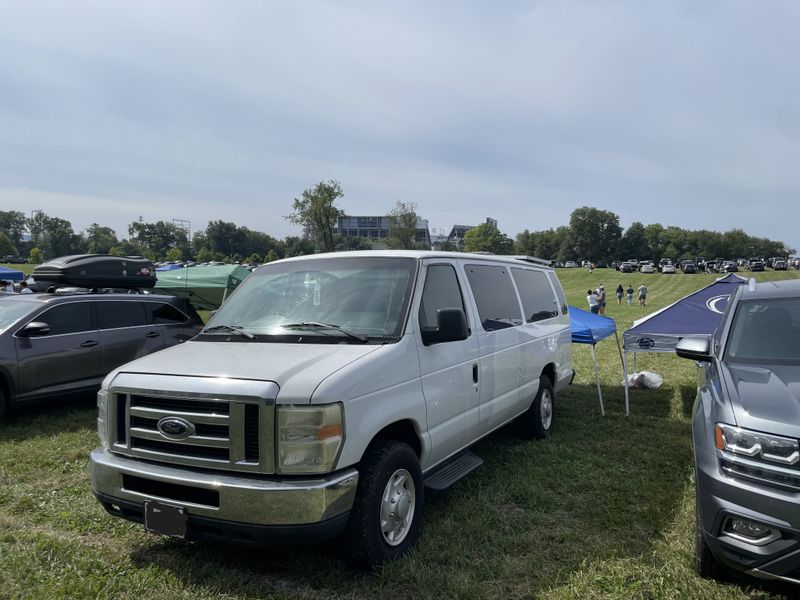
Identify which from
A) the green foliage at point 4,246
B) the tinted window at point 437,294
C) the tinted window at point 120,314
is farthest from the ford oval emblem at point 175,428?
the green foliage at point 4,246

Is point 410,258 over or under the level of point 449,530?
over

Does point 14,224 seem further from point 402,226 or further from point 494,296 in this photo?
point 494,296

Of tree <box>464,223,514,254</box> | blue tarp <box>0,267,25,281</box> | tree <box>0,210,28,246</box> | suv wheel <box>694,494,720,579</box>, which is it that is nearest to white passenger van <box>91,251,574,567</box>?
suv wheel <box>694,494,720,579</box>

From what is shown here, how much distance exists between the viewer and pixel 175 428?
124 inches

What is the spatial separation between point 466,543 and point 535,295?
341 centimetres

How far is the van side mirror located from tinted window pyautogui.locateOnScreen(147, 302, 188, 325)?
6432 mm

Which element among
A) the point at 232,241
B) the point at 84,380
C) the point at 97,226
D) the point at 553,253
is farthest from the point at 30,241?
the point at 84,380

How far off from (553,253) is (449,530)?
459ft

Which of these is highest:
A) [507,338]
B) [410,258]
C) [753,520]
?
[410,258]

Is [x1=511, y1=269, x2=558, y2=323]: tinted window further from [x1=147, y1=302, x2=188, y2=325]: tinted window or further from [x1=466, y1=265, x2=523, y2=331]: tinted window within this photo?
[x1=147, y1=302, x2=188, y2=325]: tinted window

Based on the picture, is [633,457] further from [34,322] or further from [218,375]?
[34,322]

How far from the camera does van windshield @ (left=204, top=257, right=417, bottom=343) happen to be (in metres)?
3.83

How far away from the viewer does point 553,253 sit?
452ft

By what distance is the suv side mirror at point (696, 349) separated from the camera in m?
4.28
